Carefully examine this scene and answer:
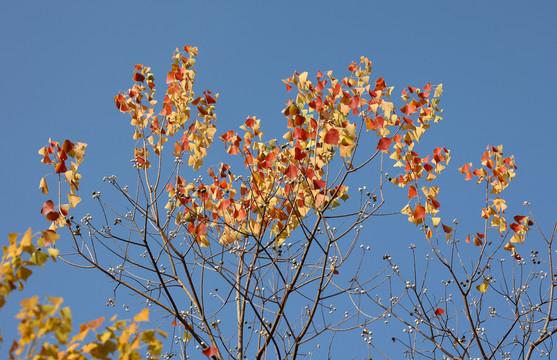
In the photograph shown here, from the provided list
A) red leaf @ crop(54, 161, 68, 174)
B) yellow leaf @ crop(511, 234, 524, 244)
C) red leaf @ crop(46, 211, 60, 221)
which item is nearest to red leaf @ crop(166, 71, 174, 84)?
red leaf @ crop(54, 161, 68, 174)

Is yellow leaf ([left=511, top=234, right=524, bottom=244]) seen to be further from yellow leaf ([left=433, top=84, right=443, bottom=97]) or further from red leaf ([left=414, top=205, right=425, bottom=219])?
yellow leaf ([left=433, top=84, right=443, bottom=97])

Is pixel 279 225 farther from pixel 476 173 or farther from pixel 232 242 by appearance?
pixel 476 173

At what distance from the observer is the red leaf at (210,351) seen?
11.1 ft

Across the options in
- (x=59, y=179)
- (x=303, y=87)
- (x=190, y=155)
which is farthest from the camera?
(x=190, y=155)

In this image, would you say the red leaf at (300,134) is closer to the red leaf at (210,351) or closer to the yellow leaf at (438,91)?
the yellow leaf at (438,91)

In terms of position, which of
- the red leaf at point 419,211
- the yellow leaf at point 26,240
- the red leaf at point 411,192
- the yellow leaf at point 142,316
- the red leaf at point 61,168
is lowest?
the yellow leaf at point 142,316

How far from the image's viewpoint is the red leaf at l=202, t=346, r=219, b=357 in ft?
11.1

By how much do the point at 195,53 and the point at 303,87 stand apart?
95cm

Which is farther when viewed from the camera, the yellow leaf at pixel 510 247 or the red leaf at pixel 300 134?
the yellow leaf at pixel 510 247

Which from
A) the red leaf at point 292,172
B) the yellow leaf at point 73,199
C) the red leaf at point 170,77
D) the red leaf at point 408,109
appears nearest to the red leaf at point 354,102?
the red leaf at point 408,109

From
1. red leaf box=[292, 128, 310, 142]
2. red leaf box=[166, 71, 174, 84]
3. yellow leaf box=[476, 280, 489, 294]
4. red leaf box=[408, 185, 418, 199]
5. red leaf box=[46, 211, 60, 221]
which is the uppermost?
red leaf box=[166, 71, 174, 84]

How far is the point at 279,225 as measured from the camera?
3.84 metres

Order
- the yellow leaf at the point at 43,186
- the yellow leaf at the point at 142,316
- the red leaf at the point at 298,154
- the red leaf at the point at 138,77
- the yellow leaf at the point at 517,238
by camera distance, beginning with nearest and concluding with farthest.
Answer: the yellow leaf at the point at 142,316
the yellow leaf at the point at 43,186
the red leaf at the point at 298,154
the yellow leaf at the point at 517,238
the red leaf at the point at 138,77

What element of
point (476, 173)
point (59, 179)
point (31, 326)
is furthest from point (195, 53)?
point (31, 326)
